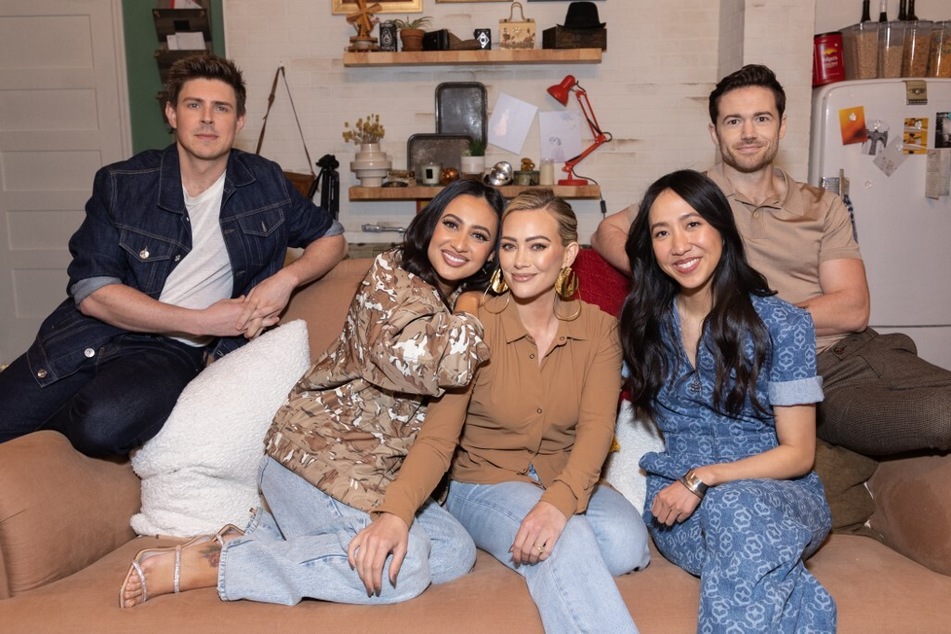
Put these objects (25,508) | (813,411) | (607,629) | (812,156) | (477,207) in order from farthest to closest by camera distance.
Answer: (812,156) < (477,207) < (813,411) < (25,508) < (607,629)

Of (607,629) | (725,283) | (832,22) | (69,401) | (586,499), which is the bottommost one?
(607,629)

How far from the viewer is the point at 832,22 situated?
172 inches

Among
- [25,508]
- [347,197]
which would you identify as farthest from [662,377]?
[347,197]

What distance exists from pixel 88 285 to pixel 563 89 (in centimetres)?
290

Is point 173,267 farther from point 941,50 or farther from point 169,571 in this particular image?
point 941,50

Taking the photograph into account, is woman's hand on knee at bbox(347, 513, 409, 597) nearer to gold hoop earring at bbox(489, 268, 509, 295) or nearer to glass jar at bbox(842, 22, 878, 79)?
gold hoop earring at bbox(489, 268, 509, 295)

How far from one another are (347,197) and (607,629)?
3418 millimetres

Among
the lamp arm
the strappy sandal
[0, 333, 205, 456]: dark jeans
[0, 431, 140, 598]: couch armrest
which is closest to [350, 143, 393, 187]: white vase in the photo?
the lamp arm

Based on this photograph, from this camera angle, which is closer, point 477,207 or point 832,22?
point 477,207

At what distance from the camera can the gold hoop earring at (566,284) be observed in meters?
1.92

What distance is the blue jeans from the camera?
1546mm

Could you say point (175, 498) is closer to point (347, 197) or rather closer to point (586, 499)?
point (586, 499)

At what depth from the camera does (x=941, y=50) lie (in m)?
3.92

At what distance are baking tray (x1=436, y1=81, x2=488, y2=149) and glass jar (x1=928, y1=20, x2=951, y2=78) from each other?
216 centimetres
